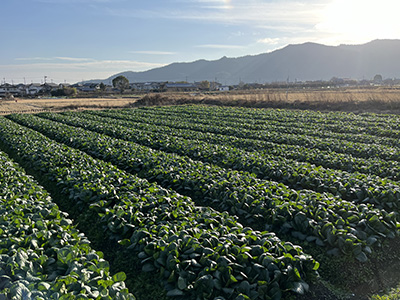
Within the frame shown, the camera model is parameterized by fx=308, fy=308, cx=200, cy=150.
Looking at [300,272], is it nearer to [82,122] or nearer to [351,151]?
[351,151]

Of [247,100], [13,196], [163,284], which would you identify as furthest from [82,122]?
[247,100]

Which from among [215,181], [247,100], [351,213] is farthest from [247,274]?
[247,100]

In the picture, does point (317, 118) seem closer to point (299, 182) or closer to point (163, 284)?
point (299, 182)

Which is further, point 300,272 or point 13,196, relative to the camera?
point 13,196

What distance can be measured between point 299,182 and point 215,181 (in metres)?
3.03

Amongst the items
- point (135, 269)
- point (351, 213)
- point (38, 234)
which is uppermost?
point (38, 234)

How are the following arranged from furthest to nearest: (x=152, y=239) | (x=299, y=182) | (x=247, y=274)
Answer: (x=299, y=182) < (x=152, y=239) < (x=247, y=274)

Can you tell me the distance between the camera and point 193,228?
21.1ft

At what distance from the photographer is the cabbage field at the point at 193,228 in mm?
5152

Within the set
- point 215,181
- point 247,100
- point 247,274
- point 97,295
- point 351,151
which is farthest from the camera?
point 247,100

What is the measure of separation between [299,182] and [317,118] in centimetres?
1809

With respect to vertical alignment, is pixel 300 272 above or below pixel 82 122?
below

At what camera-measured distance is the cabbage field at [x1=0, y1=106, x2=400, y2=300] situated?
16.9ft

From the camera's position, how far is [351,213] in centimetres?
749
